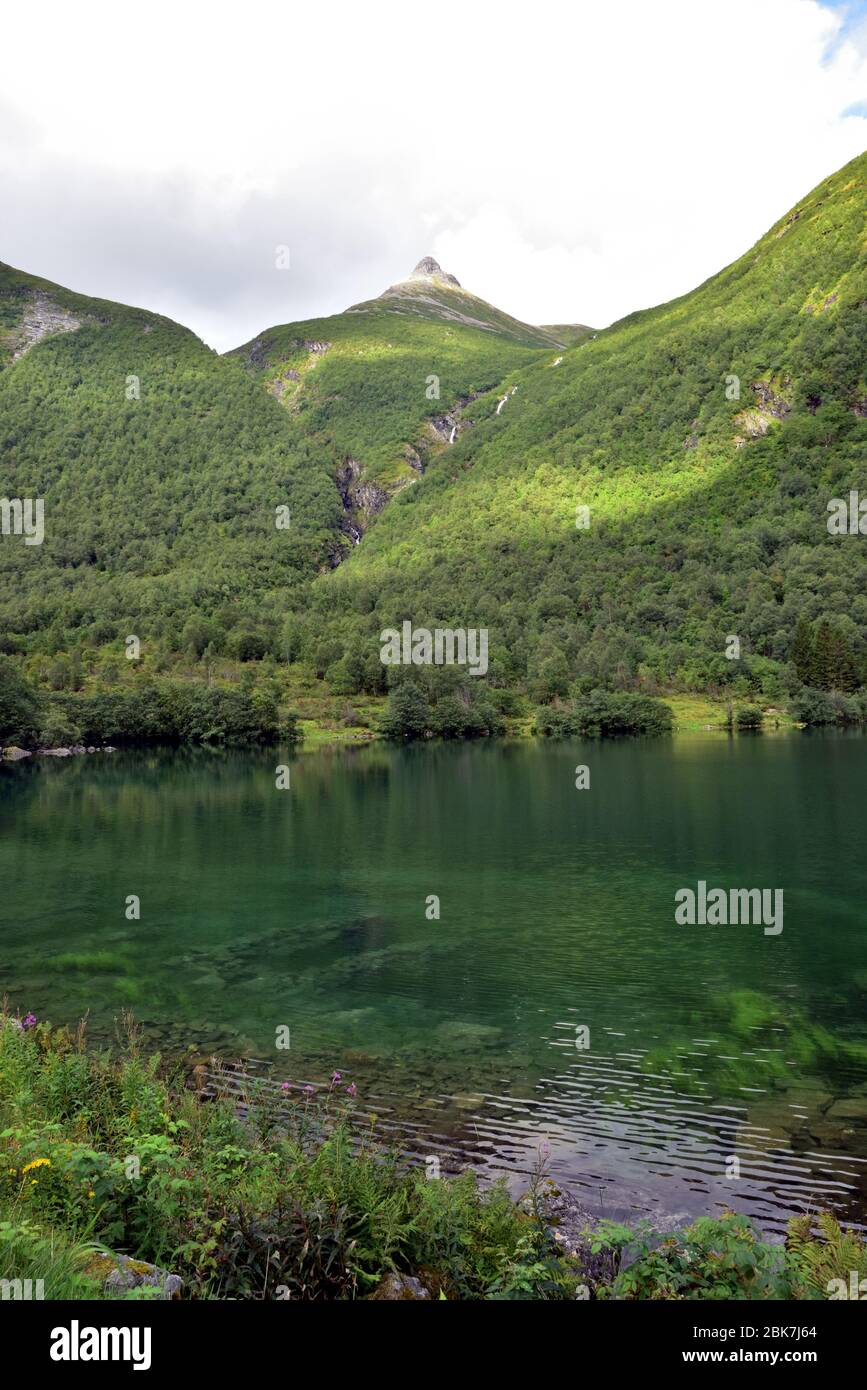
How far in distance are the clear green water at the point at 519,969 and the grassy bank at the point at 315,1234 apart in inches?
109

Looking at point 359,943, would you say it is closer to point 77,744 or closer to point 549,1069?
point 549,1069

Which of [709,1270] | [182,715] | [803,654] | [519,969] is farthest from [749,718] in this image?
[709,1270]

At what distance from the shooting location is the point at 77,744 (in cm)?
13950

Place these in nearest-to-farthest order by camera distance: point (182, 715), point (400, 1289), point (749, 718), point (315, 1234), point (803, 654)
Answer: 1. point (400, 1289)
2. point (315, 1234)
3. point (182, 715)
4. point (749, 718)
5. point (803, 654)

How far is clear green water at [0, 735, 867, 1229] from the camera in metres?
15.5

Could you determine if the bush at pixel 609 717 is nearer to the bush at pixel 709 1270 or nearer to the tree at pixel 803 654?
the tree at pixel 803 654

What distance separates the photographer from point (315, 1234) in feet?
31.2

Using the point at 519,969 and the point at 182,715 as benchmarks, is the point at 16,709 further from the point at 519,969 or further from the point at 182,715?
the point at 519,969

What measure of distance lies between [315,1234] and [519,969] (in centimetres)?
1790

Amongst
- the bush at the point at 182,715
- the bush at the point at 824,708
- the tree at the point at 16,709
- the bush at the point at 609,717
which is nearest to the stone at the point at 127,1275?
the tree at the point at 16,709

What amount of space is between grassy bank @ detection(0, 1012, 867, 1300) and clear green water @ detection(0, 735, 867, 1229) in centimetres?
276

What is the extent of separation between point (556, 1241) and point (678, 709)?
159589 millimetres

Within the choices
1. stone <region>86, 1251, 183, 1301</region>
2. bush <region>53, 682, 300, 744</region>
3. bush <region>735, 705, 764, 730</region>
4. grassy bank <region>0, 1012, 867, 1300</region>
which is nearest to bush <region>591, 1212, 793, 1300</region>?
grassy bank <region>0, 1012, 867, 1300</region>
